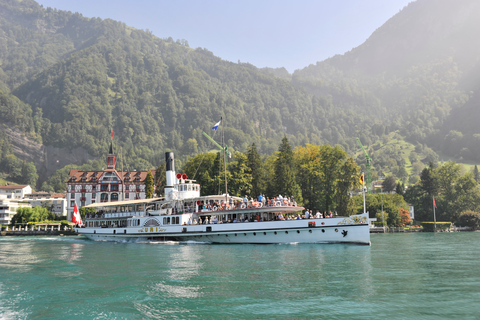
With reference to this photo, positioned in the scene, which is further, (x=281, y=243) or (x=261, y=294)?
(x=281, y=243)

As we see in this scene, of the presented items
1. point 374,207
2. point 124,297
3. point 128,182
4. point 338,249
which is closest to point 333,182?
point 374,207

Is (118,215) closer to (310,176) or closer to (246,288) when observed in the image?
(310,176)

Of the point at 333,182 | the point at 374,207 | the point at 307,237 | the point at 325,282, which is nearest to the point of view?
the point at 325,282

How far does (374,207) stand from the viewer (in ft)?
285

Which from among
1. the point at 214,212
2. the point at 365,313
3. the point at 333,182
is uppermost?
the point at 333,182

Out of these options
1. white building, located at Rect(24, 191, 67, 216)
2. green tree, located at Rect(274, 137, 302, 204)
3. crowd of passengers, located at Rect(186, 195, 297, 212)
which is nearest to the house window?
white building, located at Rect(24, 191, 67, 216)

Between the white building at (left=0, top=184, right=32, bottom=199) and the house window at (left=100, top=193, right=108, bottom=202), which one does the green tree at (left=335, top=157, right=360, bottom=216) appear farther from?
the white building at (left=0, top=184, right=32, bottom=199)

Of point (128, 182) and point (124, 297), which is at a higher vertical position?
point (128, 182)

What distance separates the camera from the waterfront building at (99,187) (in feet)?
347

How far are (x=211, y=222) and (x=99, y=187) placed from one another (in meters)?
70.2

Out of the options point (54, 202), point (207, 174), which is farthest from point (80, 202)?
point (207, 174)

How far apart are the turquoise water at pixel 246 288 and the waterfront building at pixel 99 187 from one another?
79.5m

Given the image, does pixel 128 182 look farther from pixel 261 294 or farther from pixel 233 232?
pixel 261 294

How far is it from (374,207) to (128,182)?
208 feet
